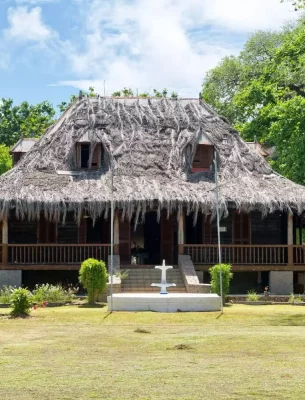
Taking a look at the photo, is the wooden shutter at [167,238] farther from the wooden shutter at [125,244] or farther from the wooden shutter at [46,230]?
the wooden shutter at [46,230]

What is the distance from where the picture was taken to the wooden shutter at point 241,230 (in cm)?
3584

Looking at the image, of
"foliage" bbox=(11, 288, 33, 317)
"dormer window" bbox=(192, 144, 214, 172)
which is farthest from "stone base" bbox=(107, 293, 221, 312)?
"dormer window" bbox=(192, 144, 214, 172)

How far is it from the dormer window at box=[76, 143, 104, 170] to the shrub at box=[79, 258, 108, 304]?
8730mm

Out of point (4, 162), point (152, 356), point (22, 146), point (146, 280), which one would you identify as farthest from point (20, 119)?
point (152, 356)

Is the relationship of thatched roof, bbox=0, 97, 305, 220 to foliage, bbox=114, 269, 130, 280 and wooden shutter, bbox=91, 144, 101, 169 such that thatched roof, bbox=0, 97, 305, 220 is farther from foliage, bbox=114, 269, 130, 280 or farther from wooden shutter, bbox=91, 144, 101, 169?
foliage, bbox=114, 269, 130, 280

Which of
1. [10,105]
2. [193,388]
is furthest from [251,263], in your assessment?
[10,105]

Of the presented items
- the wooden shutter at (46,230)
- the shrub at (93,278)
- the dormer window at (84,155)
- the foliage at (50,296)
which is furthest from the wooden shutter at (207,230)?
the foliage at (50,296)

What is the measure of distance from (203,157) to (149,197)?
15.7 feet

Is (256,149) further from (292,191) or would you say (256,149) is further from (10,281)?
(10,281)

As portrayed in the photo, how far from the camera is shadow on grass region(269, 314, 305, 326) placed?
21.9 meters

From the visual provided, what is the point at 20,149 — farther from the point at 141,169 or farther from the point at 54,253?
the point at 141,169

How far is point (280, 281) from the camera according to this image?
33.6m

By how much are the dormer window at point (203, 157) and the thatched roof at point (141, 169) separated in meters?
0.36

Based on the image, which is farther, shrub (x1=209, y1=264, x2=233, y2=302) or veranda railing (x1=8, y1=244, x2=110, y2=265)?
veranda railing (x1=8, y1=244, x2=110, y2=265)
